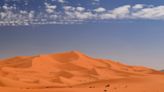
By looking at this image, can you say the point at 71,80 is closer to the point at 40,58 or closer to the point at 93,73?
the point at 93,73

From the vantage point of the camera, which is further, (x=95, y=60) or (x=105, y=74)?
(x=95, y=60)

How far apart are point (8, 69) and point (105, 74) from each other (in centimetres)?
1193

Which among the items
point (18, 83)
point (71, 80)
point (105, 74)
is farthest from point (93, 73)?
point (18, 83)

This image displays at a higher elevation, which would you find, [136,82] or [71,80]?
[136,82]

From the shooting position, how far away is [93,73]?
53.2 m

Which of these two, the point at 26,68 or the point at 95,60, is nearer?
the point at 26,68

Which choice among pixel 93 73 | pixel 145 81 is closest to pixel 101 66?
pixel 93 73

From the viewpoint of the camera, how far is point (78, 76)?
169 ft

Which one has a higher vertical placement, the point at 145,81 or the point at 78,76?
the point at 145,81

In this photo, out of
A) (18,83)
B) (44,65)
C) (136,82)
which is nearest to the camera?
(136,82)

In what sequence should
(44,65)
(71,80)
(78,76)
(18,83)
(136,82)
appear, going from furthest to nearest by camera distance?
(44,65), (78,76), (71,80), (18,83), (136,82)

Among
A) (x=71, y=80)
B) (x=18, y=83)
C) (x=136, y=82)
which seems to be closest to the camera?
(x=136, y=82)

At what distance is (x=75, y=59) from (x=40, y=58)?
16.4 ft

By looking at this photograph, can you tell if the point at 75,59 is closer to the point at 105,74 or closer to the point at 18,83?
the point at 105,74
